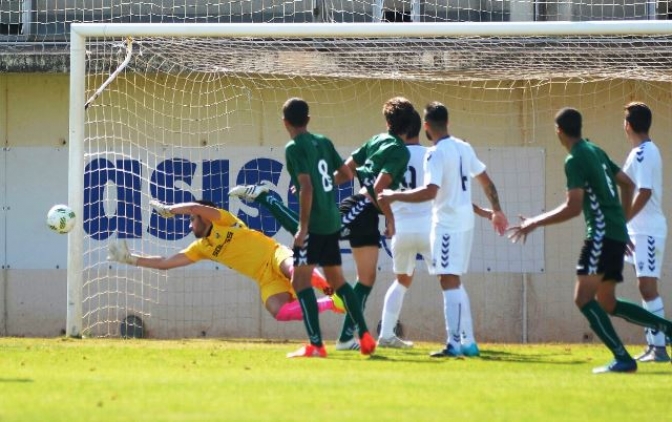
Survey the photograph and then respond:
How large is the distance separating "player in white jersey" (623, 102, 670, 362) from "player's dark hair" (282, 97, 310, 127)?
264cm

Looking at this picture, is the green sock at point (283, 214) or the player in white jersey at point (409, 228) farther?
the green sock at point (283, 214)

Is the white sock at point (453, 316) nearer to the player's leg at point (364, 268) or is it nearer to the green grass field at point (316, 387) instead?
the green grass field at point (316, 387)

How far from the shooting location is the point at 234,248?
46.0 ft

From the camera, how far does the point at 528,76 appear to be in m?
15.6

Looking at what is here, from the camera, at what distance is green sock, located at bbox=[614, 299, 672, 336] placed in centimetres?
1048

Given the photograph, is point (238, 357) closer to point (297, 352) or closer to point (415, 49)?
point (297, 352)

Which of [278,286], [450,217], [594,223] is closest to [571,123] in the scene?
[594,223]

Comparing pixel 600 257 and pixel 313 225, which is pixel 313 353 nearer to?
pixel 313 225

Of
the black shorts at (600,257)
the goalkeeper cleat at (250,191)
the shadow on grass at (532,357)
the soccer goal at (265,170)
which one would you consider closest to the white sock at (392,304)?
the shadow on grass at (532,357)

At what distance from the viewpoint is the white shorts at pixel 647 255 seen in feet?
37.4

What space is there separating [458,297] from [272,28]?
4014mm

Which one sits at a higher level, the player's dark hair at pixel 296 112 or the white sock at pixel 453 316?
the player's dark hair at pixel 296 112

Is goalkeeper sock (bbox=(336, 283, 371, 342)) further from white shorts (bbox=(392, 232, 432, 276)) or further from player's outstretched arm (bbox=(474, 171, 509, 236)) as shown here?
player's outstretched arm (bbox=(474, 171, 509, 236))

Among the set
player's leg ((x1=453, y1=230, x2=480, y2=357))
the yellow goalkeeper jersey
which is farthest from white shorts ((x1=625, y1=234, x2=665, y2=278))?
the yellow goalkeeper jersey
